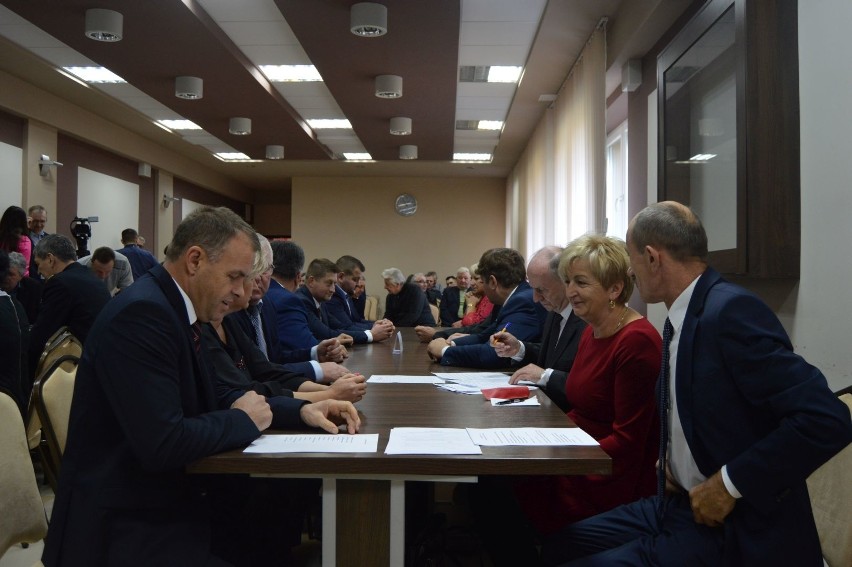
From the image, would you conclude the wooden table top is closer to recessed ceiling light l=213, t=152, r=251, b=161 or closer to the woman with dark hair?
the woman with dark hair

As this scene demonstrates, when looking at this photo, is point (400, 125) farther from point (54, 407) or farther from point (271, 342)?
point (54, 407)

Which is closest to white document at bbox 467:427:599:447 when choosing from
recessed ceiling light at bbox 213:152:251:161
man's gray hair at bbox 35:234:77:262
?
man's gray hair at bbox 35:234:77:262

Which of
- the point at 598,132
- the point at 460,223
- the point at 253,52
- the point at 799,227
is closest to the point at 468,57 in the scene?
the point at 598,132

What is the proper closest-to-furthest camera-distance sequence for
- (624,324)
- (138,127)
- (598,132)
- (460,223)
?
1. (624,324)
2. (598,132)
3. (138,127)
4. (460,223)

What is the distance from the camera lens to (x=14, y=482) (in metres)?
1.72

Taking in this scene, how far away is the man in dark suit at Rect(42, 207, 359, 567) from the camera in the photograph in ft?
4.70

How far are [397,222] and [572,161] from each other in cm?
765

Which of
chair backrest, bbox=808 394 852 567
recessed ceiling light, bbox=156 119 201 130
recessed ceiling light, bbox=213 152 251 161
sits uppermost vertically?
recessed ceiling light, bbox=213 152 251 161

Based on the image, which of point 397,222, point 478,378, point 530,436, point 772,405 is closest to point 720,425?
point 772,405

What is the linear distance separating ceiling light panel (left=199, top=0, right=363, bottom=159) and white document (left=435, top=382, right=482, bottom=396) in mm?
3817

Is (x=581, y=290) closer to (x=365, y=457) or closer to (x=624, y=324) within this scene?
(x=624, y=324)

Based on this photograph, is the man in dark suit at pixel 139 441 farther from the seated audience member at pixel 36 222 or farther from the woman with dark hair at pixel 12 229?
the seated audience member at pixel 36 222

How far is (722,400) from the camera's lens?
1508mm

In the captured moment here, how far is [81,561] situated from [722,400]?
1436 mm
